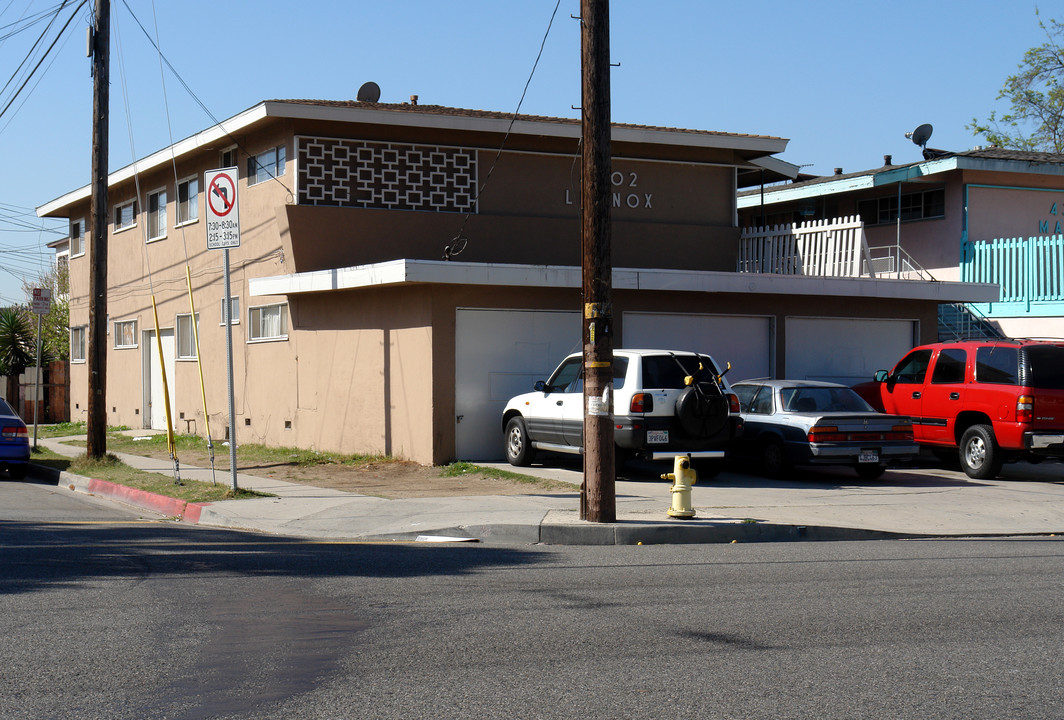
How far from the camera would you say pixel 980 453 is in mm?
16234

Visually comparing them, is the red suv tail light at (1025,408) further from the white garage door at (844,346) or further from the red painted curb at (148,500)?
the red painted curb at (148,500)

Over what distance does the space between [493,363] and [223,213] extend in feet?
18.0

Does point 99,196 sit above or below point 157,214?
below

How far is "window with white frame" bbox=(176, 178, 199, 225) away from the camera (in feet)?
79.2

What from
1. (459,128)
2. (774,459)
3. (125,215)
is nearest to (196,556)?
(774,459)

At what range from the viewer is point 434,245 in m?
20.8

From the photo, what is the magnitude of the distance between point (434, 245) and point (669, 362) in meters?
7.05

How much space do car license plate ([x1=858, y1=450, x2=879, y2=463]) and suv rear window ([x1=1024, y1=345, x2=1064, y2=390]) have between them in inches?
94.6

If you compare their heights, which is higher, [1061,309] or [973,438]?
[1061,309]

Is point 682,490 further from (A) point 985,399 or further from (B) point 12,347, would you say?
(B) point 12,347

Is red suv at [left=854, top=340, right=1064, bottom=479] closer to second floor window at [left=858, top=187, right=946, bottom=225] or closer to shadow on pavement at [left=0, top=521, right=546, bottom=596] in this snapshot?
shadow on pavement at [left=0, top=521, right=546, bottom=596]

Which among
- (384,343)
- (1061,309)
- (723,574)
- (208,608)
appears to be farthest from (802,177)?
(208,608)

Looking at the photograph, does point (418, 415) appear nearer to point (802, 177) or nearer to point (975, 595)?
point (975, 595)

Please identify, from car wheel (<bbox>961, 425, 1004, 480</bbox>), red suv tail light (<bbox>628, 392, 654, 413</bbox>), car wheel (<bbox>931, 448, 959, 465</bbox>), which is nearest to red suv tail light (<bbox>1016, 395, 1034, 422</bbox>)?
car wheel (<bbox>961, 425, 1004, 480</bbox>)
